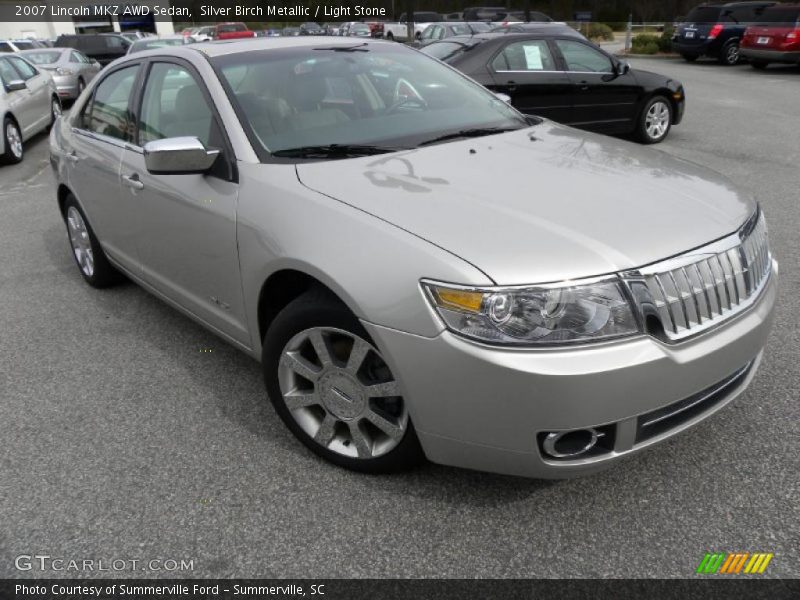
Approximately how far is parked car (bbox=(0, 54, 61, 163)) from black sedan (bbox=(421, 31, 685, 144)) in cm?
587

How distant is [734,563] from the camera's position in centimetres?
222

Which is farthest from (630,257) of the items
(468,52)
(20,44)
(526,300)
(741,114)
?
(20,44)

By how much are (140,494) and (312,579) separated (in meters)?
0.85

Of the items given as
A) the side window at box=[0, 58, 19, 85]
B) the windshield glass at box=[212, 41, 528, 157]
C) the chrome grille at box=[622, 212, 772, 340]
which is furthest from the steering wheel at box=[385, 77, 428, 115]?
the side window at box=[0, 58, 19, 85]

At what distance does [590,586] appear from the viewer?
2166 mm

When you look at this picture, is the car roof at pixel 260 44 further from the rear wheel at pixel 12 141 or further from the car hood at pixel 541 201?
the rear wheel at pixel 12 141

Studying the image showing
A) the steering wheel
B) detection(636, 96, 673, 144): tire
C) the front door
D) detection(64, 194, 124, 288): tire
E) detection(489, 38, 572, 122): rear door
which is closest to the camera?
the front door

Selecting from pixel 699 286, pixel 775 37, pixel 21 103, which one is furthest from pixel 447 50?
pixel 775 37

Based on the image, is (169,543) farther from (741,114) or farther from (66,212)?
(741,114)

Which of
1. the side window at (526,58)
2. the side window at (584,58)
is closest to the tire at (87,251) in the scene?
the side window at (526,58)

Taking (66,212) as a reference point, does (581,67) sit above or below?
above

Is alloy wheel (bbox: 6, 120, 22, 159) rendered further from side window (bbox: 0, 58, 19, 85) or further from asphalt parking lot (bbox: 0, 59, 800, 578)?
asphalt parking lot (bbox: 0, 59, 800, 578)

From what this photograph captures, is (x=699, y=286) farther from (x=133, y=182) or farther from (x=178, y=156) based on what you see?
(x=133, y=182)

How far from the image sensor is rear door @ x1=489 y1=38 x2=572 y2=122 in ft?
28.0
